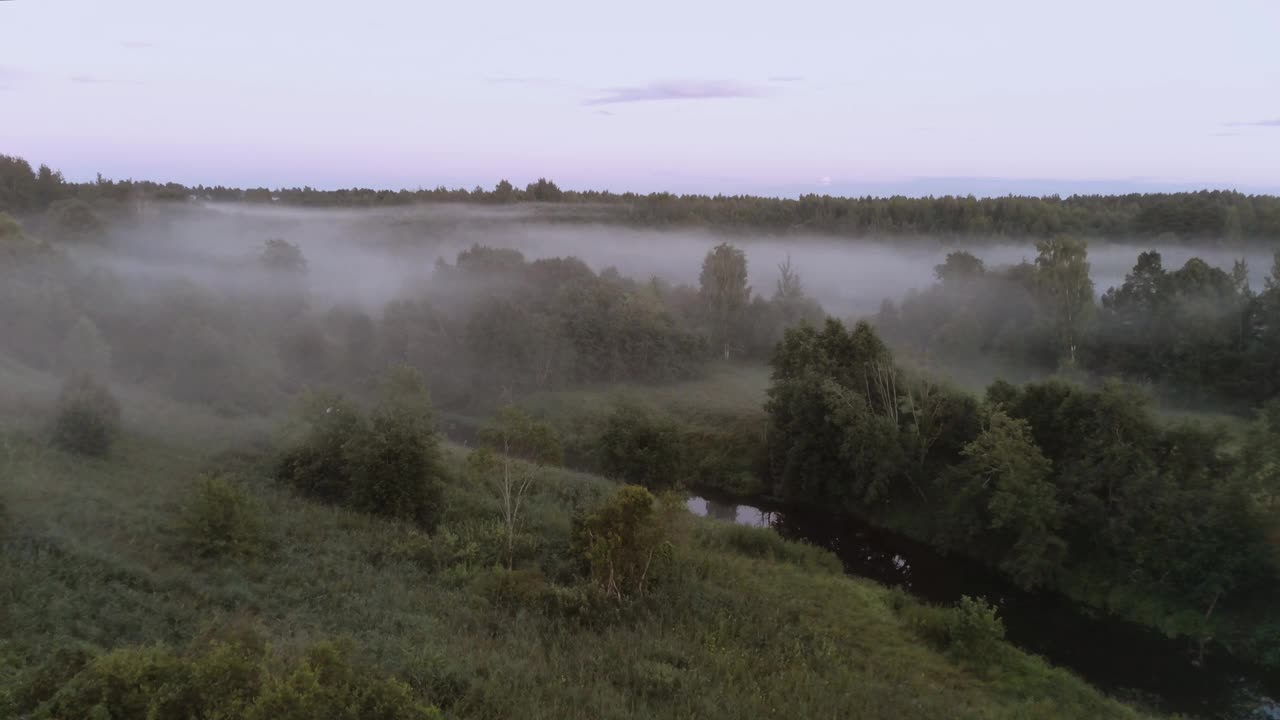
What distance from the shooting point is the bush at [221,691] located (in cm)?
1077

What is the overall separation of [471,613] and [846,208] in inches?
3944

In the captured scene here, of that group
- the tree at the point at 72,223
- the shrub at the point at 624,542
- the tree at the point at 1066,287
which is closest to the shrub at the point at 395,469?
the shrub at the point at 624,542

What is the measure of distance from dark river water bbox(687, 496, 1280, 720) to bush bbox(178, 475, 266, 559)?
22922 mm

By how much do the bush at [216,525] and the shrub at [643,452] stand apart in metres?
18.3

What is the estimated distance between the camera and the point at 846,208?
111m

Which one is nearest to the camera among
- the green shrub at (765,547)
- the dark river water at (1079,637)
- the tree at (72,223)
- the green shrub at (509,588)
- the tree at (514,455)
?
the green shrub at (509,588)

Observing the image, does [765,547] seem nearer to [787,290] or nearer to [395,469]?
[395,469]

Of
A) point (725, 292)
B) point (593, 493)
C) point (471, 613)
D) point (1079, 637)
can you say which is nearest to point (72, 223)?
point (725, 292)

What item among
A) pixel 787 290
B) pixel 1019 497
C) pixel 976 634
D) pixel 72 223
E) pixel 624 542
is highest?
pixel 72 223

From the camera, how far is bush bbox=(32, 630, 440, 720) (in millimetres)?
10773

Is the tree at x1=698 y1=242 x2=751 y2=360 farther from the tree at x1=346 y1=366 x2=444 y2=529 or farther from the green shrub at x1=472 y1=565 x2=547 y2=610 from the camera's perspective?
the green shrub at x1=472 y1=565 x2=547 y2=610

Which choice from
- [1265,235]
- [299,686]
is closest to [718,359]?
[1265,235]

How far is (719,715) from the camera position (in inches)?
649

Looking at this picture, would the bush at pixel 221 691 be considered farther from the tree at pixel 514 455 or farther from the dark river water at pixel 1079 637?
the dark river water at pixel 1079 637
